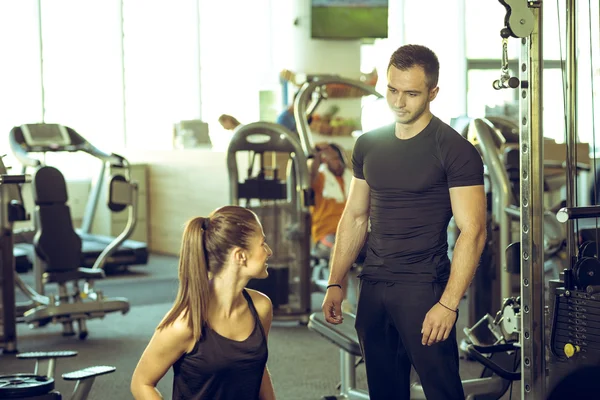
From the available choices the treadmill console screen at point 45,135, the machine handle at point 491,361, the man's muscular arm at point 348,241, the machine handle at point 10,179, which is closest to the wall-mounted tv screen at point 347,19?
the treadmill console screen at point 45,135

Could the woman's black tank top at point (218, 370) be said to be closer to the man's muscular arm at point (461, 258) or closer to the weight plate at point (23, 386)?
the man's muscular arm at point (461, 258)

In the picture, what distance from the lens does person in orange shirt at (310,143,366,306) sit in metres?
6.15

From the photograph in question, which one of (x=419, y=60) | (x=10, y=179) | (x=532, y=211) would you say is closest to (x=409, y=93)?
(x=419, y=60)

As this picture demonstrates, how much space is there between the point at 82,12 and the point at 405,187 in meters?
7.70

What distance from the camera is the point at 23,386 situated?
2811mm

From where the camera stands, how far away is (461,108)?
1136 cm

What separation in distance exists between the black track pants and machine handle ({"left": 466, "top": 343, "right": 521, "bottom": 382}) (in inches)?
16.0

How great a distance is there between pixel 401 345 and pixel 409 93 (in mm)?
707

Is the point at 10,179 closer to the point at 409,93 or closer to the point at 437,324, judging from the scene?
the point at 409,93

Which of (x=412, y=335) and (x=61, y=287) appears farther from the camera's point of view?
(x=61, y=287)

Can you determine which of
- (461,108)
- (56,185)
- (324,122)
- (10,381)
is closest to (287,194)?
(56,185)

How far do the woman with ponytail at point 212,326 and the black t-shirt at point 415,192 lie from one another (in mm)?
412

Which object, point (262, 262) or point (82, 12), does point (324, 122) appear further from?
point (262, 262)

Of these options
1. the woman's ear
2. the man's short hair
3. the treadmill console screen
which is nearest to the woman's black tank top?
the woman's ear
